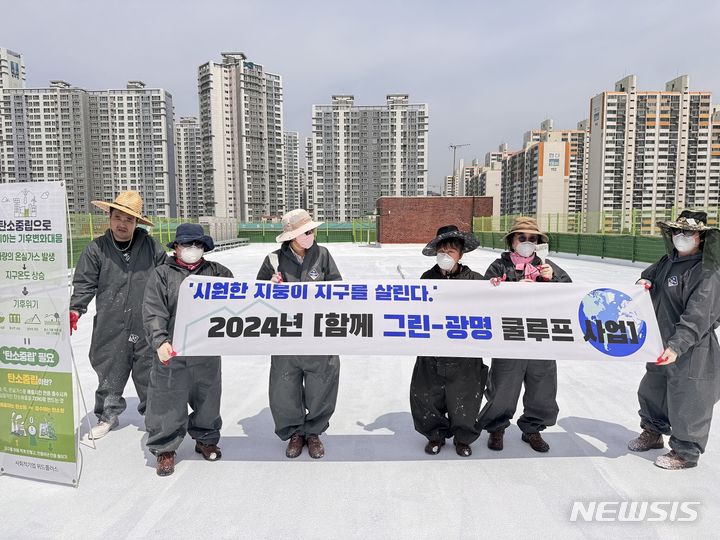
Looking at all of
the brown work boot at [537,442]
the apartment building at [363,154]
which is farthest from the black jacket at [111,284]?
the apartment building at [363,154]

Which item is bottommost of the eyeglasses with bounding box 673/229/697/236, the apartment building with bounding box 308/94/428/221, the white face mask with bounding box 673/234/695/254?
the white face mask with bounding box 673/234/695/254

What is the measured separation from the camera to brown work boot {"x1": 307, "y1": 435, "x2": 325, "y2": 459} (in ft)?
10.3

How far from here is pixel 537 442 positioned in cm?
327

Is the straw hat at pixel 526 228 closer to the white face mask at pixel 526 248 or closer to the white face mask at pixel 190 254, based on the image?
the white face mask at pixel 526 248

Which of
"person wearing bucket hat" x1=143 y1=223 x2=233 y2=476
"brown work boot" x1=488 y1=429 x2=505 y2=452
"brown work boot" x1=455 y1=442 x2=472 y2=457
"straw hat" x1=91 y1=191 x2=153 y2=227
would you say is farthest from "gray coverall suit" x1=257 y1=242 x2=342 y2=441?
"brown work boot" x1=488 y1=429 x2=505 y2=452

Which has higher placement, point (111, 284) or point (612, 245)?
point (111, 284)

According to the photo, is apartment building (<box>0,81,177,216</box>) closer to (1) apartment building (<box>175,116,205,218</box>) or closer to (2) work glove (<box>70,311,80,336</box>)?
(1) apartment building (<box>175,116,205,218</box>)

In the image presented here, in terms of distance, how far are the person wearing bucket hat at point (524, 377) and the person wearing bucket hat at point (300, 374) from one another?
1.19m

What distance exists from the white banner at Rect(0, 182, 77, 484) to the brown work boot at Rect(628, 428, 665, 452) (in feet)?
12.8

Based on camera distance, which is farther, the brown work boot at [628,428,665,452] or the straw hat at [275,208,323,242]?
the brown work boot at [628,428,665,452]

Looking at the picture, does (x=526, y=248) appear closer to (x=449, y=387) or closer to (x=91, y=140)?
(x=449, y=387)

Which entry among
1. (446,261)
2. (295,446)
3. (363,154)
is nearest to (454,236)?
(446,261)

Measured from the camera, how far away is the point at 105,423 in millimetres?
3582

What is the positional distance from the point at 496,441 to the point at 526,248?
4.79 feet
